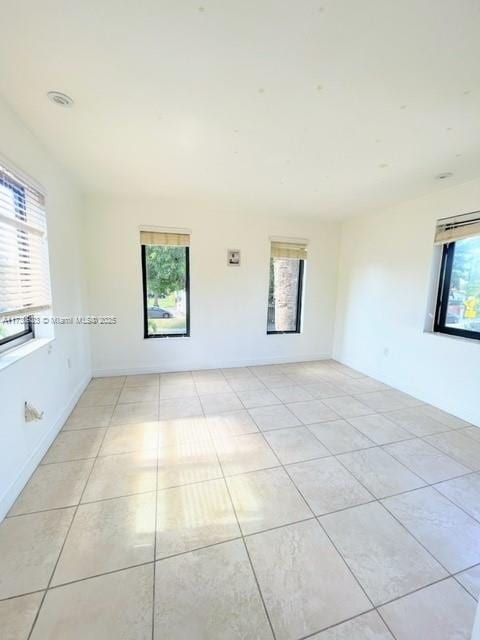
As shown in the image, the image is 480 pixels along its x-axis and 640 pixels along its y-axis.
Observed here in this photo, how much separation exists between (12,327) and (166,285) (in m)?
2.07

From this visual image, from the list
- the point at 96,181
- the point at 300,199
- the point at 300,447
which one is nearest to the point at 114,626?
the point at 300,447

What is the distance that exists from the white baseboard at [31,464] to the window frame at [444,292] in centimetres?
394

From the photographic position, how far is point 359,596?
3.92ft

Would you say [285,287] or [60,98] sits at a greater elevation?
[60,98]

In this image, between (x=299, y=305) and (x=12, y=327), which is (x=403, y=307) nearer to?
(x=299, y=305)

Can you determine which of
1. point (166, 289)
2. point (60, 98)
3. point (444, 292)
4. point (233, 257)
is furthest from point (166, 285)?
point (444, 292)

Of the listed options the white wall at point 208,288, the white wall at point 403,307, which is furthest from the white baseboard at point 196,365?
the white wall at point 403,307

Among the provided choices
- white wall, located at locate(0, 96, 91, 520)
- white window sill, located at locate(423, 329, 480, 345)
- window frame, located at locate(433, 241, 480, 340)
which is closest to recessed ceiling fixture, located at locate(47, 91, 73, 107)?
white wall, located at locate(0, 96, 91, 520)

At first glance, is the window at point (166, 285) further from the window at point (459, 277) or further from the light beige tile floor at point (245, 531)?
the window at point (459, 277)

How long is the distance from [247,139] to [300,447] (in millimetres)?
2411

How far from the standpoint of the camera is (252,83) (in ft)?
4.72

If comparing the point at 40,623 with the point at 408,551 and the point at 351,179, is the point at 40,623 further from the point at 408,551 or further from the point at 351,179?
the point at 351,179

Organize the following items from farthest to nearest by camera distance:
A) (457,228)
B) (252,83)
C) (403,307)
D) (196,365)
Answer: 1. (196,365)
2. (403,307)
3. (457,228)
4. (252,83)

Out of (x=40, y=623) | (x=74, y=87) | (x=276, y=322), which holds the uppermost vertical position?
(x=74, y=87)
